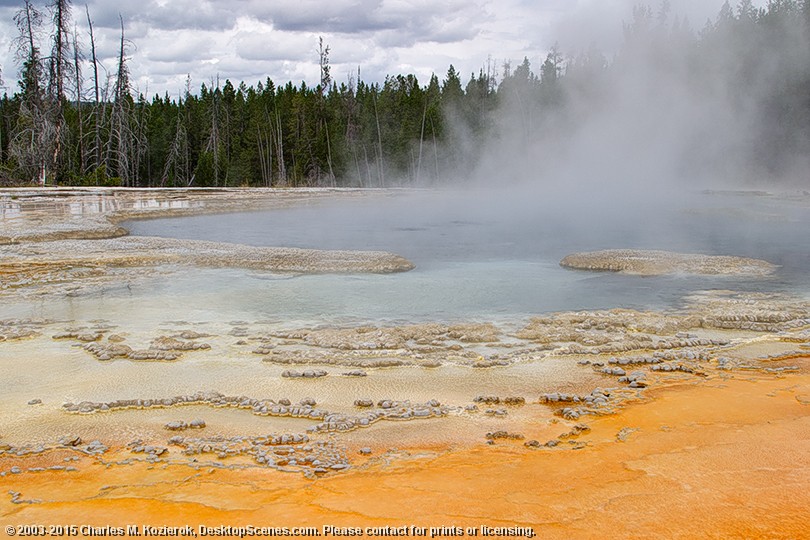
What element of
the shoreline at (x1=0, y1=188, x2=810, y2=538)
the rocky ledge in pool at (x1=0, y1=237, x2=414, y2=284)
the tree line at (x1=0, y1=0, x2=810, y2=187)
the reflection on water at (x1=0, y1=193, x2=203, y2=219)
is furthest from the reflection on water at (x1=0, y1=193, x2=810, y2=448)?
the tree line at (x1=0, y1=0, x2=810, y2=187)

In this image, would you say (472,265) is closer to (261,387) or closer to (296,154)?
(261,387)

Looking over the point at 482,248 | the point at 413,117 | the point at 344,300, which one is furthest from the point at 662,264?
the point at 413,117

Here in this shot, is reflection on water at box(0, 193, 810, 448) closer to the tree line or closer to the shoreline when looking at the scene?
the shoreline

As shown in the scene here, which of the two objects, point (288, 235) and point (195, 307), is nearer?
point (195, 307)

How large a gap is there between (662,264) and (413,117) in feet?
105

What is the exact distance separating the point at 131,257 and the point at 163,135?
30.7 meters

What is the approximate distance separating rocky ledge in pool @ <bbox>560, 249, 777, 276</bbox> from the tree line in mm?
22265

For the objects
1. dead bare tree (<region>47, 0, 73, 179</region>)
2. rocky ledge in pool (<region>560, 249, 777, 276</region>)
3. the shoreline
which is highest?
dead bare tree (<region>47, 0, 73, 179</region>)

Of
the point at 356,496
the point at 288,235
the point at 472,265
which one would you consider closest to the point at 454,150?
the point at 288,235

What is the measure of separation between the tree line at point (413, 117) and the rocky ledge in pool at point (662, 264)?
22265 mm

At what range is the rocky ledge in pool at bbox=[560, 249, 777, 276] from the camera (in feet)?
32.2

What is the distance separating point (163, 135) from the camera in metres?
38.5

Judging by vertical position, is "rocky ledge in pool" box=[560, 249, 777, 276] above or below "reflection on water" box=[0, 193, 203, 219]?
below

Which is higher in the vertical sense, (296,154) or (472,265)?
(296,154)
